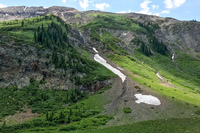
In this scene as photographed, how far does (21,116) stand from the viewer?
31.8 metres

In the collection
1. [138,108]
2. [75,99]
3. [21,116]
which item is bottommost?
[75,99]

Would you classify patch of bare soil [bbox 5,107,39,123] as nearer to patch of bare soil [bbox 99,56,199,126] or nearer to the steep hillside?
the steep hillside

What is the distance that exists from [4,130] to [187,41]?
7800 inches

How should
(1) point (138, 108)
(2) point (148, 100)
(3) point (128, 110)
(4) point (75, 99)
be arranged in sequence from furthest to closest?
1. (4) point (75, 99)
2. (2) point (148, 100)
3. (1) point (138, 108)
4. (3) point (128, 110)

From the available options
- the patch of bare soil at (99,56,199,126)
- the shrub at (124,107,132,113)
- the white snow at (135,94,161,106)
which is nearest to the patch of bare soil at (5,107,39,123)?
the patch of bare soil at (99,56,199,126)

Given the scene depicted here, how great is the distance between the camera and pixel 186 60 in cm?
12331

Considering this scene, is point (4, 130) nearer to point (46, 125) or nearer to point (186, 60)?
point (46, 125)

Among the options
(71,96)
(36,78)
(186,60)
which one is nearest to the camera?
(71,96)

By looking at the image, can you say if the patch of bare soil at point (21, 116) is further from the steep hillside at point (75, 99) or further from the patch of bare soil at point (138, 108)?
the patch of bare soil at point (138, 108)

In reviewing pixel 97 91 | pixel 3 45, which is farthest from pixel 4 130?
pixel 3 45

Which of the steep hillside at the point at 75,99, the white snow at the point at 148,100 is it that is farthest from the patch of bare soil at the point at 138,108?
the white snow at the point at 148,100

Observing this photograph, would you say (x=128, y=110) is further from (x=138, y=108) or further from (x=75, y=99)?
(x=75, y=99)

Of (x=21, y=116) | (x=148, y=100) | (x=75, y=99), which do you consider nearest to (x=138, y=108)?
(x=148, y=100)

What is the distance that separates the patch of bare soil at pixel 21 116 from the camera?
97.7ft
